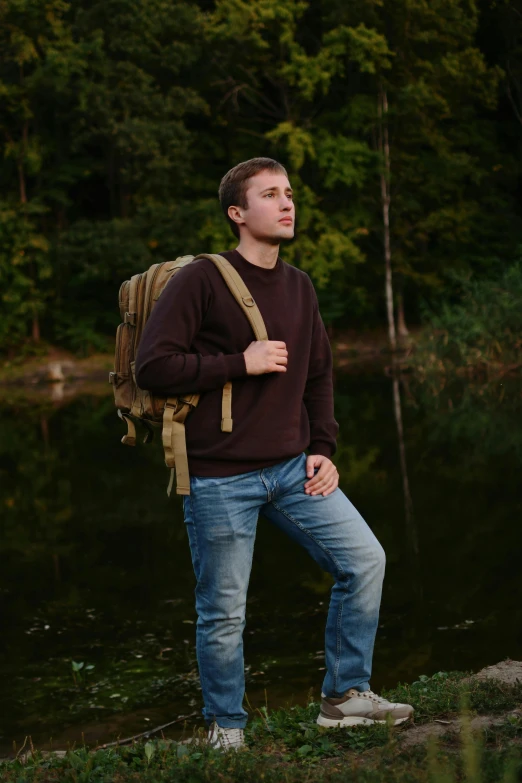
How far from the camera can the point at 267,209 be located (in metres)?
3.76

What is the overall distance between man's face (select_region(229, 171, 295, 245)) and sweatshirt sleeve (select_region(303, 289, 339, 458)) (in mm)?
386

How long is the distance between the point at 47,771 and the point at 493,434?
1104 cm

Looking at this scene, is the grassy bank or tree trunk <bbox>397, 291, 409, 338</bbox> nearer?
the grassy bank

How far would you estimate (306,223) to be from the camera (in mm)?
29531

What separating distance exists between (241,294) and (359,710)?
1532 millimetres

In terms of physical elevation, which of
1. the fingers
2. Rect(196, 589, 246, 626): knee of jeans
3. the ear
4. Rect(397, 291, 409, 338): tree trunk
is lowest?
Rect(397, 291, 409, 338): tree trunk

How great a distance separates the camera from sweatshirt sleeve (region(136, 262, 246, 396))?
3623mm

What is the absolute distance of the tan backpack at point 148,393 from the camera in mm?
3684

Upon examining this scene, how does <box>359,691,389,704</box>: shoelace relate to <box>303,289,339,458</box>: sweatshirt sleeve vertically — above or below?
below

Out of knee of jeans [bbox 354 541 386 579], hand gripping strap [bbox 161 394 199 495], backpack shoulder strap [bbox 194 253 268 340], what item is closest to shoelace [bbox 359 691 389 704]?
knee of jeans [bbox 354 541 386 579]

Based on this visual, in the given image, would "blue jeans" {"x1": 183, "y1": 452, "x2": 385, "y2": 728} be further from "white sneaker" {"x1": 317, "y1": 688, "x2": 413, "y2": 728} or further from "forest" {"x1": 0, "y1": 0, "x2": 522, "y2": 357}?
"forest" {"x1": 0, "y1": 0, "x2": 522, "y2": 357}

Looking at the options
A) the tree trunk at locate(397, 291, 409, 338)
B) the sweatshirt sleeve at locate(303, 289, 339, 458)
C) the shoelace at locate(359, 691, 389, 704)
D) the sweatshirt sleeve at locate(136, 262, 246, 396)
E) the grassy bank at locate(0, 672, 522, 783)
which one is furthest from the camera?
the tree trunk at locate(397, 291, 409, 338)

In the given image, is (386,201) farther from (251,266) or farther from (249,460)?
(249,460)

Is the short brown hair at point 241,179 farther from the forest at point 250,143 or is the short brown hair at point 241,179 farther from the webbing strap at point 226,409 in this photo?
the forest at point 250,143
